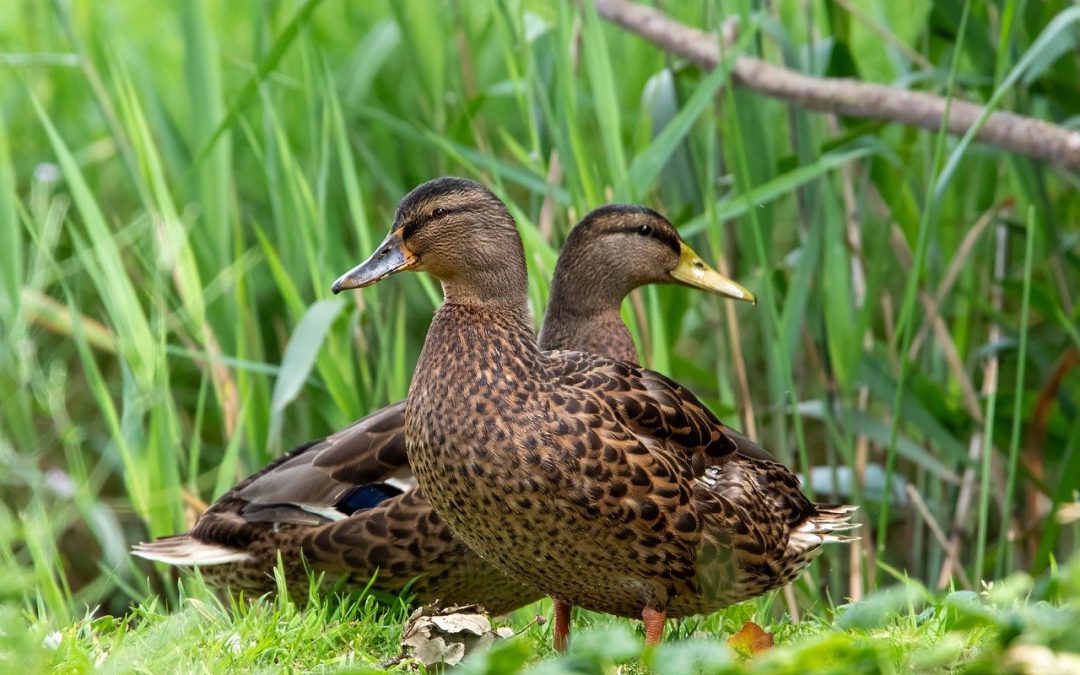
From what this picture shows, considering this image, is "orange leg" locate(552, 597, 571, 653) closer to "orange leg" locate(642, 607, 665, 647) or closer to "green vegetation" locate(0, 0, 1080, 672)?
"green vegetation" locate(0, 0, 1080, 672)

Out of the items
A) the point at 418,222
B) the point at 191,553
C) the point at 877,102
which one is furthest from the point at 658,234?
the point at 191,553

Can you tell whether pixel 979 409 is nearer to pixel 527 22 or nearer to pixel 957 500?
pixel 957 500

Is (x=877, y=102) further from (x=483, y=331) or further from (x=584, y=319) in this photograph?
(x=483, y=331)

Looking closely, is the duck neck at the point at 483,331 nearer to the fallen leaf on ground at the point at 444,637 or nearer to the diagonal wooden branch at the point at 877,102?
the fallen leaf on ground at the point at 444,637

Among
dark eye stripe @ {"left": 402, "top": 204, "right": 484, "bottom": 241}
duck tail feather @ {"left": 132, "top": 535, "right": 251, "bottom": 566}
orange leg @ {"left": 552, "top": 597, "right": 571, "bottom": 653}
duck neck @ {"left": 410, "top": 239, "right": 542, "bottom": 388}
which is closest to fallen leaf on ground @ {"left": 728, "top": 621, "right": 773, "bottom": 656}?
orange leg @ {"left": 552, "top": 597, "right": 571, "bottom": 653}

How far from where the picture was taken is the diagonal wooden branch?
4262mm

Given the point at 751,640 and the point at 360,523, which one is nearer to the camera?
the point at 751,640

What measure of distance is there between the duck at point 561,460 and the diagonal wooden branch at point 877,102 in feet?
4.39

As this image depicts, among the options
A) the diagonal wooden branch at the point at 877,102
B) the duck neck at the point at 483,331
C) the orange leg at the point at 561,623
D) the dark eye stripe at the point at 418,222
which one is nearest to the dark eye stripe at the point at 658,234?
the diagonal wooden branch at the point at 877,102

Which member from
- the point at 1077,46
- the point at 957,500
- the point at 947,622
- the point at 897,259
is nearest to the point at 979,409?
the point at 957,500

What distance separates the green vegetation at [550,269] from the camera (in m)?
4.14

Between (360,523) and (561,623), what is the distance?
64cm

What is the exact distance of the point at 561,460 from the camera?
9.94 feet

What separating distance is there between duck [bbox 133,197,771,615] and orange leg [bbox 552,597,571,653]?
1.31ft
